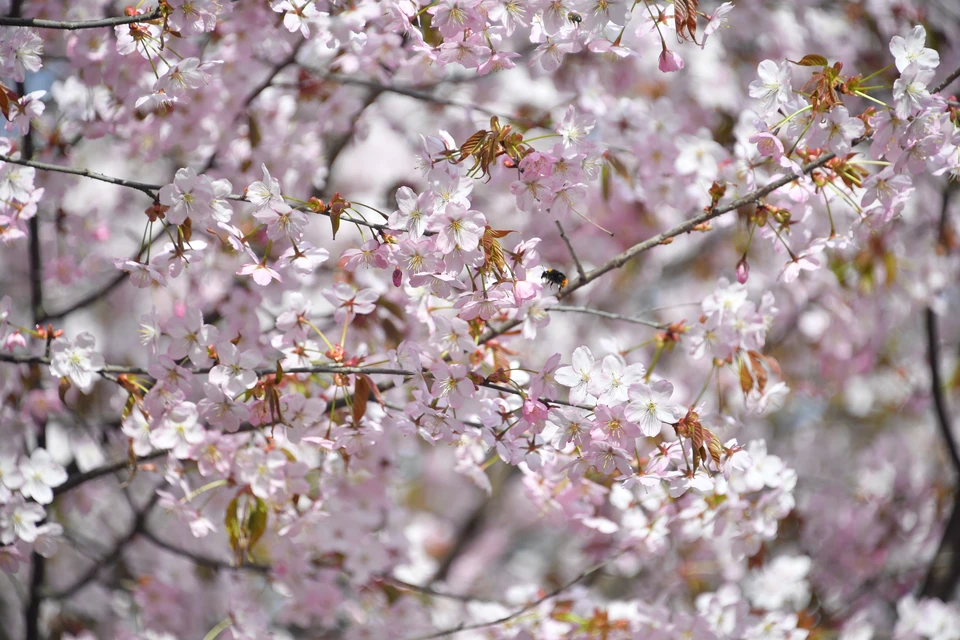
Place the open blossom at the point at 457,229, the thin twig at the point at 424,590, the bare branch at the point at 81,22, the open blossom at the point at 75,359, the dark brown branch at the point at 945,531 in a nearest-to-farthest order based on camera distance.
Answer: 1. the open blossom at the point at 457,229
2. the bare branch at the point at 81,22
3. the open blossom at the point at 75,359
4. the thin twig at the point at 424,590
5. the dark brown branch at the point at 945,531

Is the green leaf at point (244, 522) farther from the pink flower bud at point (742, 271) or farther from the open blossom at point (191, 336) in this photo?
the pink flower bud at point (742, 271)

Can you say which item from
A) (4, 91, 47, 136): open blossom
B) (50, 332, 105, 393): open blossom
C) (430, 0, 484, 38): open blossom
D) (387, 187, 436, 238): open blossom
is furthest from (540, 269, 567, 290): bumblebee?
(4, 91, 47, 136): open blossom

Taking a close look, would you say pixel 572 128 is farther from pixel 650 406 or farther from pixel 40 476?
pixel 40 476

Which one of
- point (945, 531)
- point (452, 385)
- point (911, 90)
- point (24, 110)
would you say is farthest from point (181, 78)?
point (945, 531)

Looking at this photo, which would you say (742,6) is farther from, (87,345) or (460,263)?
(87,345)

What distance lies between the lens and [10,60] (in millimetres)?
1526

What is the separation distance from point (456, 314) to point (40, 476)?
89 centimetres

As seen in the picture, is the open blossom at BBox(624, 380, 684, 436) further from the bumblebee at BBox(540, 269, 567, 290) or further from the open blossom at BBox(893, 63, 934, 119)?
the open blossom at BBox(893, 63, 934, 119)

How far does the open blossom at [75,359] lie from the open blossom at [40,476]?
0.24 metres

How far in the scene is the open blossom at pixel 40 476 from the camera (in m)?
1.60

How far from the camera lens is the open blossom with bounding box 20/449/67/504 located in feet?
5.24

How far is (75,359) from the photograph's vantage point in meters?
1.50

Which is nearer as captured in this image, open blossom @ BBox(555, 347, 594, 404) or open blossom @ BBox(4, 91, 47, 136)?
open blossom @ BBox(555, 347, 594, 404)

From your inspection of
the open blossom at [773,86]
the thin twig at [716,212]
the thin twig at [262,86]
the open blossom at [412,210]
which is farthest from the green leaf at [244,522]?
the open blossom at [773,86]
